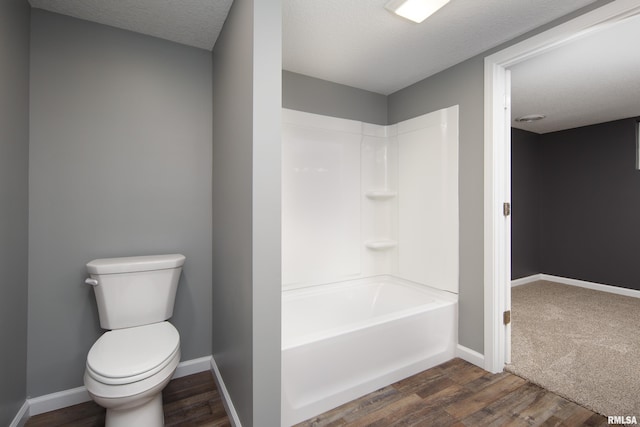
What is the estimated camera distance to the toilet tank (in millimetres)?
1623

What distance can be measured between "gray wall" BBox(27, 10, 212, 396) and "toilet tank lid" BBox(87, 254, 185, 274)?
121 millimetres

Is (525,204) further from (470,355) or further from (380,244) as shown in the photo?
(470,355)

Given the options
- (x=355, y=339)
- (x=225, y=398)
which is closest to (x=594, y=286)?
(x=355, y=339)

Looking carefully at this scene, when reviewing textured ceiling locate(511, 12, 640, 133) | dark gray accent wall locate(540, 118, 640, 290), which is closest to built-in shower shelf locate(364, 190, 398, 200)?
textured ceiling locate(511, 12, 640, 133)

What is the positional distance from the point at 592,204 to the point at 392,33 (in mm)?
4224

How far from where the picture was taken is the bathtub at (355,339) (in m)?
1.60

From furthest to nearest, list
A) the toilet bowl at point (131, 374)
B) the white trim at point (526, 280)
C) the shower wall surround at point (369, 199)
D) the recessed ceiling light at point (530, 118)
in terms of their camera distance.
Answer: the white trim at point (526, 280) < the recessed ceiling light at point (530, 118) < the shower wall surround at point (369, 199) < the toilet bowl at point (131, 374)

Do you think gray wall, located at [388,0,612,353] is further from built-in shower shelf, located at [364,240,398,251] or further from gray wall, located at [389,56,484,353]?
built-in shower shelf, located at [364,240,398,251]

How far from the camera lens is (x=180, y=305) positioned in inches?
79.6

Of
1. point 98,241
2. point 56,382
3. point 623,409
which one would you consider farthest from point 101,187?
point 623,409

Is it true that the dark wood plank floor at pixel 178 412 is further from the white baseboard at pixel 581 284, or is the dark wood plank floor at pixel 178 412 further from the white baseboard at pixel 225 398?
the white baseboard at pixel 581 284

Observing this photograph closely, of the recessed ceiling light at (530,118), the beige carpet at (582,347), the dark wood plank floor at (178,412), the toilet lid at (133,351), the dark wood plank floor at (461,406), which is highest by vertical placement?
the recessed ceiling light at (530,118)

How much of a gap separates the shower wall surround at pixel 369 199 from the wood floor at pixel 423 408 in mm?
→ 712

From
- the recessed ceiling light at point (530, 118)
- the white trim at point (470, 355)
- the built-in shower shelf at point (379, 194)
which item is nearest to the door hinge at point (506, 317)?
the white trim at point (470, 355)
